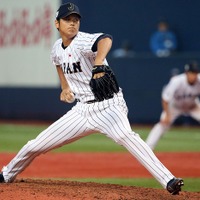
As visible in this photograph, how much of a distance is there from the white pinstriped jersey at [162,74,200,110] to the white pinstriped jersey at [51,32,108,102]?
18.6ft

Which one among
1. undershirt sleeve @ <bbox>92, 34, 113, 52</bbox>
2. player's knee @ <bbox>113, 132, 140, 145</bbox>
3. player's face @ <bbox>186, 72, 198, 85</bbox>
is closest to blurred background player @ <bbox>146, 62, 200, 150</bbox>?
player's face @ <bbox>186, 72, 198, 85</bbox>

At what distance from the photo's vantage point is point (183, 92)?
12.9 m

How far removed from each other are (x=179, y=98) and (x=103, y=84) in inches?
257

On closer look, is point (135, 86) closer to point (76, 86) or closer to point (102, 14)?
point (102, 14)

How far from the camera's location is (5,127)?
17.8 metres

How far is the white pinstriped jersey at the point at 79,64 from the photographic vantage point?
6887mm

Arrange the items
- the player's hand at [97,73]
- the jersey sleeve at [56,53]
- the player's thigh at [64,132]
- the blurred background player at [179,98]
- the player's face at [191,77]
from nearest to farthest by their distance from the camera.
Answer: the player's hand at [97,73] → the player's thigh at [64,132] → the jersey sleeve at [56,53] → the blurred background player at [179,98] → the player's face at [191,77]

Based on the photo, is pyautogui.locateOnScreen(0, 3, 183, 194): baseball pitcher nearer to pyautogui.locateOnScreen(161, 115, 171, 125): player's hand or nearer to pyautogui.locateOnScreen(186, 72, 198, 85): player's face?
pyautogui.locateOnScreen(161, 115, 171, 125): player's hand

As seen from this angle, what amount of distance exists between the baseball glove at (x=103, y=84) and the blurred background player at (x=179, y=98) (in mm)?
5380

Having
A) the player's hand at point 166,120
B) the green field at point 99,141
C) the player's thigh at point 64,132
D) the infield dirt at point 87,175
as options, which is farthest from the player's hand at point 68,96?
the green field at point 99,141

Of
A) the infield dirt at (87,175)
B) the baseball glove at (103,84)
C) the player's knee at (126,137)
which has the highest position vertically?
the baseball glove at (103,84)

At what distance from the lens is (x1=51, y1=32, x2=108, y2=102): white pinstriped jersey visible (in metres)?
6.89

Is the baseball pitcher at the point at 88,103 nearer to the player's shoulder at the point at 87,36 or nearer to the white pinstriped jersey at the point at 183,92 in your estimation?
the player's shoulder at the point at 87,36

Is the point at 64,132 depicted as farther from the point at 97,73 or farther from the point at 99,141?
the point at 99,141
